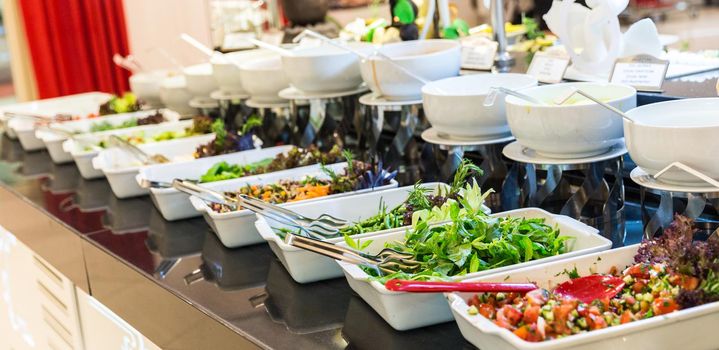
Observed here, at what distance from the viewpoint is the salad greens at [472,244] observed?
0.96m

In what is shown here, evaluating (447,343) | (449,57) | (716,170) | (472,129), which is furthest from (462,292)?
(449,57)

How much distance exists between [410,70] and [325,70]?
0.26 m

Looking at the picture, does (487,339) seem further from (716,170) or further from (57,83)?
(57,83)

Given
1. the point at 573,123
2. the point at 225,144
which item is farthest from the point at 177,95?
the point at 573,123

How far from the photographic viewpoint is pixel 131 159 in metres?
1.92

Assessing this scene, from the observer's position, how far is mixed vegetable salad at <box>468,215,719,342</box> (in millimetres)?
792

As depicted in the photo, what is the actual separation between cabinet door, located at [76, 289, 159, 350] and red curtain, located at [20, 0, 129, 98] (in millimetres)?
2837

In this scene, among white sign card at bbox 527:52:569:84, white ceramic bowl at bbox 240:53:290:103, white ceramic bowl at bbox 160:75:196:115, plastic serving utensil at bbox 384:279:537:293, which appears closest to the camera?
plastic serving utensil at bbox 384:279:537:293

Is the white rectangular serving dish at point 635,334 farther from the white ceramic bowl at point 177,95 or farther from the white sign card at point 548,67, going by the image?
the white ceramic bowl at point 177,95

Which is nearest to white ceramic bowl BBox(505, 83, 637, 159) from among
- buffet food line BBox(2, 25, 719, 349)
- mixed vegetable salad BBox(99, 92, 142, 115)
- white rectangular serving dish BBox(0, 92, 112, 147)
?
buffet food line BBox(2, 25, 719, 349)

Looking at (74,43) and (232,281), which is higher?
(74,43)

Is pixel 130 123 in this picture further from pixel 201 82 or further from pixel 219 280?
pixel 219 280

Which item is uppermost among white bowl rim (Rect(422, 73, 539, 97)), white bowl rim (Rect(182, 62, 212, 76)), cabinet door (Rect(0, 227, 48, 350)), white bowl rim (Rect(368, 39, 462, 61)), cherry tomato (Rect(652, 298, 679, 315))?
white bowl rim (Rect(368, 39, 462, 61))

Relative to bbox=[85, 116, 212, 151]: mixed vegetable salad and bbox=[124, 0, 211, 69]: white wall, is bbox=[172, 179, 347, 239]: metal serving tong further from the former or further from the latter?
bbox=[124, 0, 211, 69]: white wall
